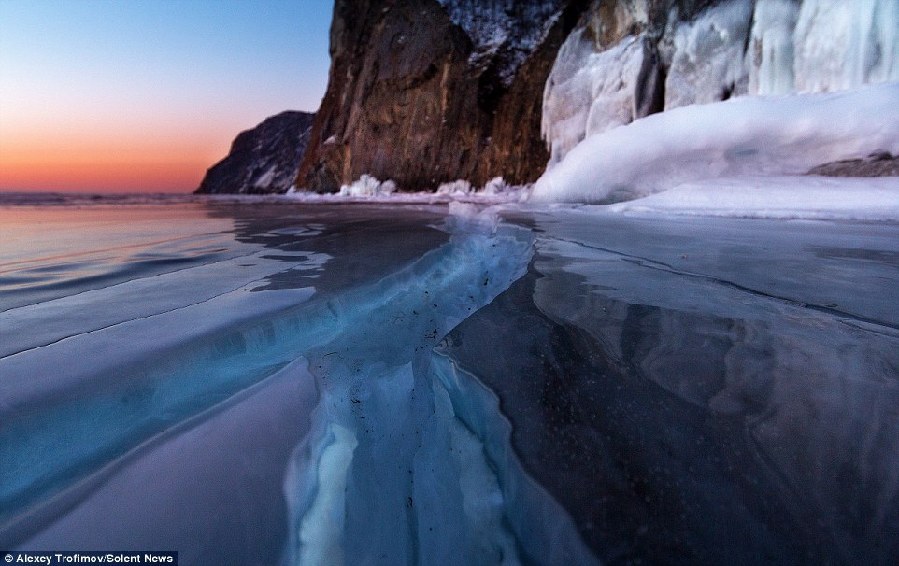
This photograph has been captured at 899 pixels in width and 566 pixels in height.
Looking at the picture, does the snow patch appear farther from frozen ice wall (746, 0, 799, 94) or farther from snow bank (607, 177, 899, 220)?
snow bank (607, 177, 899, 220)

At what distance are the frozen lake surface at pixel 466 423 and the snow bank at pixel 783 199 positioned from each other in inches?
102

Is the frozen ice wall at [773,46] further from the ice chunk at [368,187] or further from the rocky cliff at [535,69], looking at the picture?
the ice chunk at [368,187]

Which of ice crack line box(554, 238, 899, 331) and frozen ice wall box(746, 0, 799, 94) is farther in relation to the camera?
frozen ice wall box(746, 0, 799, 94)

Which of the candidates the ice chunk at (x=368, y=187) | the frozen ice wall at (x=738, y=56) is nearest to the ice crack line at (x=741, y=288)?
the frozen ice wall at (x=738, y=56)

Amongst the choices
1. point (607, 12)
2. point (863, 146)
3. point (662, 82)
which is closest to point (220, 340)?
point (863, 146)

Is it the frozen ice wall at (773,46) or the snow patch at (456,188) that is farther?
the snow patch at (456,188)

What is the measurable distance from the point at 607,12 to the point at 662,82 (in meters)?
2.35

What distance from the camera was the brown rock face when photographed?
45.2 ft

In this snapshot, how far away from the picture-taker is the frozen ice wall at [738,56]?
13.1ft

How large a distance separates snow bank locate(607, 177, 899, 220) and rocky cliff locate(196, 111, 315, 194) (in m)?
46.6

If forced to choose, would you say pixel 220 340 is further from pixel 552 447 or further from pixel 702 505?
pixel 702 505

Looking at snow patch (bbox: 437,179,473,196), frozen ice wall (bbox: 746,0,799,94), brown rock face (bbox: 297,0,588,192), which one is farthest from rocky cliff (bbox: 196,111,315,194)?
frozen ice wall (bbox: 746,0,799,94)

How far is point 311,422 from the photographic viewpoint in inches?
28.9

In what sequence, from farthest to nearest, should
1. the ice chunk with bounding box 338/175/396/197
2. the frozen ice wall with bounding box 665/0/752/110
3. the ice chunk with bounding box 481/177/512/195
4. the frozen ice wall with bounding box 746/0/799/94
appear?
1. the ice chunk with bounding box 338/175/396/197
2. the ice chunk with bounding box 481/177/512/195
3. the frozen ice wall with bounding box 665/0/752/110
4. the frozen ice wall with bounding box 746/0/799/94
